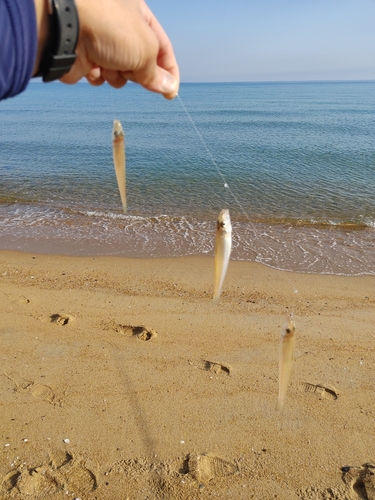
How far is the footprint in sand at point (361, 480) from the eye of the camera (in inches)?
161

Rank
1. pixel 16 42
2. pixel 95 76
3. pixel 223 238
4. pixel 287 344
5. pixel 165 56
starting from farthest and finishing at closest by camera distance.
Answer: pixel 287 344
pixel 223 238
pixel 95 76
pixel 165 56
pixel 16 42

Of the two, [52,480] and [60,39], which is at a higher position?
[60,39]

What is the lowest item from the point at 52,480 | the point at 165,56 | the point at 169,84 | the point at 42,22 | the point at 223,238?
the point at 52,480

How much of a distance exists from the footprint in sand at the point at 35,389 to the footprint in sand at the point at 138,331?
152cm

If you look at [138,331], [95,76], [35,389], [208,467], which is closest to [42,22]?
[95,76]

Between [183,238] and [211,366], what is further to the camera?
[183,238]

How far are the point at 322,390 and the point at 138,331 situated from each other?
109 inches

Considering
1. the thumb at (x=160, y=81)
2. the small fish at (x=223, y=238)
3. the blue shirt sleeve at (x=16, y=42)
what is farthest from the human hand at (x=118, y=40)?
the small fish at (x=223, y=238)

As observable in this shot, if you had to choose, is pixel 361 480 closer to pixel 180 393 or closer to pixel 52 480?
pixel 180 393

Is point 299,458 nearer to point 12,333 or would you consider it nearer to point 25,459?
point 25,459

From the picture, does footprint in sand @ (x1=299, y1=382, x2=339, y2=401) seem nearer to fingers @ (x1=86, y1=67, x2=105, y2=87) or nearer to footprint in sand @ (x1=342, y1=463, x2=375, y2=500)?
footprint in sand @ (x1=342, y1=463, x2=375, y2=500)

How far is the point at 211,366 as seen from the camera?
5746 mm

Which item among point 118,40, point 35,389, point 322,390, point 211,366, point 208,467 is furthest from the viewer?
point 211,366

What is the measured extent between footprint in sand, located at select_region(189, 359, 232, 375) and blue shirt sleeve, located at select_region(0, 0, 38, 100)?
479 cm
